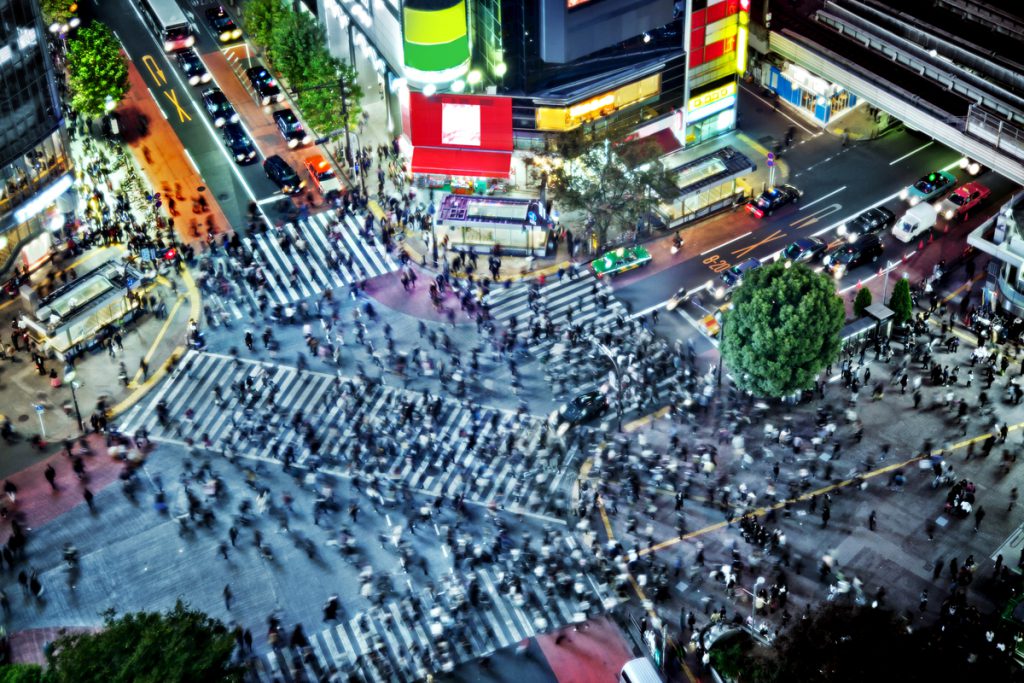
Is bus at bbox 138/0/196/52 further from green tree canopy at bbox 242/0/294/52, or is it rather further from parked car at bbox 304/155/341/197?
parked car at bbox 304/155/341/197

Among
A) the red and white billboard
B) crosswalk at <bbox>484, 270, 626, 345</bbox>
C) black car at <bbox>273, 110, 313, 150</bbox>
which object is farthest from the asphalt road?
crosswalk at <bbox>484, 270, 626, 345</bbox>

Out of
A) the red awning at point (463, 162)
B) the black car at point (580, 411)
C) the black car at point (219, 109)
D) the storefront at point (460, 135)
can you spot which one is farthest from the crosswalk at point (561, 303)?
the black car at point (219, 109)

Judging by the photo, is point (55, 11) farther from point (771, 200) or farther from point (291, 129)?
point (771, 200)

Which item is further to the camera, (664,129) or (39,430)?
(664,129)

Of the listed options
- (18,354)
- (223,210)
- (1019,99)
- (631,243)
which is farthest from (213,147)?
(1019,99)

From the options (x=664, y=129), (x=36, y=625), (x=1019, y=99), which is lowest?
(x=36, y=625)

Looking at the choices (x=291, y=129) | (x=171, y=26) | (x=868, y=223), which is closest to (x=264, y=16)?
(x=291, y=129)

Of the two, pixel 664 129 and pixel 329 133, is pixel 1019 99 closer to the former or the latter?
pixel 664 129
